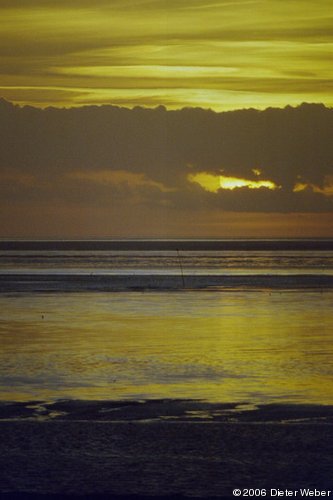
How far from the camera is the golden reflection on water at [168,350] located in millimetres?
13164

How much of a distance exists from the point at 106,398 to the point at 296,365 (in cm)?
386

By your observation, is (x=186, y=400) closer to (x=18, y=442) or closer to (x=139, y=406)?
(x=139, y=406)

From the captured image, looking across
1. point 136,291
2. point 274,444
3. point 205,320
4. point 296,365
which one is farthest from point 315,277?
point 274,444

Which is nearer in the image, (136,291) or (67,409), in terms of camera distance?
(67,409)

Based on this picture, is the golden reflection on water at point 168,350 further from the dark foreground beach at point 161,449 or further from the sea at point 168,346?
the dark foreground beach at point 161,449

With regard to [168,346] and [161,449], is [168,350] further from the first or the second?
[161,449]

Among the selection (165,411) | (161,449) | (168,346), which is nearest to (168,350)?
(168,346)

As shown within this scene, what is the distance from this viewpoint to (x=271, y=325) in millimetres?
22422

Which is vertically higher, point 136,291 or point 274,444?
point 136,291

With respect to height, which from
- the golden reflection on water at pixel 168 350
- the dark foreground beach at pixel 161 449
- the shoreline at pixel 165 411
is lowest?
the dark foreground beach at pixel 161 449

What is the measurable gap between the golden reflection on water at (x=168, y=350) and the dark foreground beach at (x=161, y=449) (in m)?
1.04

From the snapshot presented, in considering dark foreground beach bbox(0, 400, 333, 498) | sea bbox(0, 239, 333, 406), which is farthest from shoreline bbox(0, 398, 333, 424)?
sea bbox(0, 239, 333, 406)

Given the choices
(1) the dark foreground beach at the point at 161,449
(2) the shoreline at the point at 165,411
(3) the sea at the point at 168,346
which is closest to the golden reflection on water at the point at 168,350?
(3) the sea at the point at 168,346

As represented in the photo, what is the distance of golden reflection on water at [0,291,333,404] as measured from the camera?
43.2 ft
